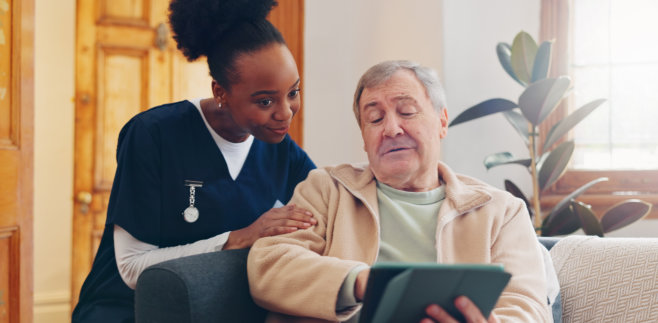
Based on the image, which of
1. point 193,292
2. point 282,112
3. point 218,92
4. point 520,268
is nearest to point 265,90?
point 282,112

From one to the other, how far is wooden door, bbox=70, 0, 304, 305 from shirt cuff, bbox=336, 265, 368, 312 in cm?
236

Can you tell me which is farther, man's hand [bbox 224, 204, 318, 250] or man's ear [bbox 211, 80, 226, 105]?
man's ear [bbox 211, 80, 226, 105]

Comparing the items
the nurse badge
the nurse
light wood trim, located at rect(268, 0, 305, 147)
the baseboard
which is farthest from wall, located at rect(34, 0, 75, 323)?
the nurse badge

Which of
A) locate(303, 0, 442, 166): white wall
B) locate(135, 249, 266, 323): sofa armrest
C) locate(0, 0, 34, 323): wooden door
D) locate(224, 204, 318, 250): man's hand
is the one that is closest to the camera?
locate(135, 249, 266, 323): sofa armrest

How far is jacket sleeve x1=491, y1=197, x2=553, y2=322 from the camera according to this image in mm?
1276

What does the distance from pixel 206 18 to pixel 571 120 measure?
160 centimetres

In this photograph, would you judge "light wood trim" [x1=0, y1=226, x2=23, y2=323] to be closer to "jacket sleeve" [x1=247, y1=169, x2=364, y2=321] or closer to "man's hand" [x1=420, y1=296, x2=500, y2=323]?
"jacket sleeve" [x1=247, y1=169, x2=364, y2=321]

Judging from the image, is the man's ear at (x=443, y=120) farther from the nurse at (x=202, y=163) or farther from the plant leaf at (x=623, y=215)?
the plant leaf at (x=623, y=215)

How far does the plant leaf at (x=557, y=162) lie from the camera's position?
8.04ft

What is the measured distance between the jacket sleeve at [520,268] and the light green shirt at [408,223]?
163 millimetres

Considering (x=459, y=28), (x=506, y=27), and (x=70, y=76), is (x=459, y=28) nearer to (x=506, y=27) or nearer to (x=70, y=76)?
(x=506, y=27)

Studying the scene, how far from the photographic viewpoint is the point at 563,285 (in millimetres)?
1516

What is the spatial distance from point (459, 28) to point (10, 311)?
223 cm

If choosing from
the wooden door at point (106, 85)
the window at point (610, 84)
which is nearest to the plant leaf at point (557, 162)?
the window at point (610, 84)
